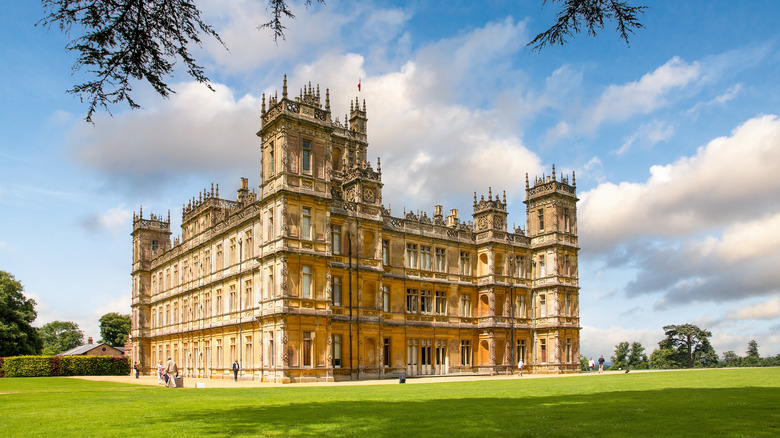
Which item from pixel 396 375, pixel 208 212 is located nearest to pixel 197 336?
pixel 208 212

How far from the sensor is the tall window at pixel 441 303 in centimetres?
4772

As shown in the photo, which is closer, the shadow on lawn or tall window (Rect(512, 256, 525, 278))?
the shadow on lawn

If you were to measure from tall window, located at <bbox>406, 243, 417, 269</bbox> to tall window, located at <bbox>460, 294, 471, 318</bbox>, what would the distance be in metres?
5.53

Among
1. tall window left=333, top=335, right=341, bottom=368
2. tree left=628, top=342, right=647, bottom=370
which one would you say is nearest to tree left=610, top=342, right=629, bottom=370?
tree left=628, top=342, right=647, bottom=370

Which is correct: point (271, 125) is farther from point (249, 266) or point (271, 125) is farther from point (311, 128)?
point (249, 266)

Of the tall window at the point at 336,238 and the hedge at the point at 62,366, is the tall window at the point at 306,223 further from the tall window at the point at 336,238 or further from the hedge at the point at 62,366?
the hedge at the point at 62,366

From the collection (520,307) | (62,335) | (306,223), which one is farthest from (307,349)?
(62,335)

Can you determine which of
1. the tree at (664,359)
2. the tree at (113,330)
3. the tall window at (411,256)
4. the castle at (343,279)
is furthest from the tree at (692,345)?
the tree at (113,330)

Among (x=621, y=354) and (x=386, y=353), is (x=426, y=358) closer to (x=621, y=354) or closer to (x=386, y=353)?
(x=386, y=353)

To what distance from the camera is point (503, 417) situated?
543 inches

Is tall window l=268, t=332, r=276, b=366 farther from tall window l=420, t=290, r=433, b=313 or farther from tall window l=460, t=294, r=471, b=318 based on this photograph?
tall window l=460, t=294, r=471, b=318

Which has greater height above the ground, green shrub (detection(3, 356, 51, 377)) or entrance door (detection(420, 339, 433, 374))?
entrance door (detection(420, 339, 433, 374))

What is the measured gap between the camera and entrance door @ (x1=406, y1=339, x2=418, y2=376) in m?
44.7

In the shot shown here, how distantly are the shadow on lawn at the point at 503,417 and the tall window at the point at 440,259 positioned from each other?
29.4m
